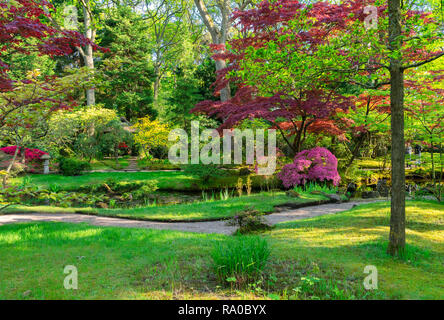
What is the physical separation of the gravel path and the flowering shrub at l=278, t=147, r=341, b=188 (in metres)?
2.06

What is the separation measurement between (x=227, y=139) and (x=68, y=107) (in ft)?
24.4

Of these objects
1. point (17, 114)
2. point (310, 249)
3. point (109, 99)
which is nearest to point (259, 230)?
point (310, 249)

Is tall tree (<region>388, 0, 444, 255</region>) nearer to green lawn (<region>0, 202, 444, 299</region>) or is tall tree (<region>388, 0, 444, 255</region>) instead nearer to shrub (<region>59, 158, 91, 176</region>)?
green lawn (<region>0, 202, 444, 299</region>)

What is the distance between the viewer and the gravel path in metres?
6.12

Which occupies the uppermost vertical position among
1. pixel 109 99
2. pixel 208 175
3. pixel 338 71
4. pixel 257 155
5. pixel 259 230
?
pixel 109 99

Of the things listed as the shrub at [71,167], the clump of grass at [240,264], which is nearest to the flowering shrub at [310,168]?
the clump of grass at [240,264]

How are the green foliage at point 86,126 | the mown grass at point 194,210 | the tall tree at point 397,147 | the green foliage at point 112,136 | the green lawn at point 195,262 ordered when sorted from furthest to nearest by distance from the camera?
the green foliage at point 112,136
the green foliage at point 86,126
the mown grass at point 194,210
the tall tree at point 397,147
the green lawn at point 195,262

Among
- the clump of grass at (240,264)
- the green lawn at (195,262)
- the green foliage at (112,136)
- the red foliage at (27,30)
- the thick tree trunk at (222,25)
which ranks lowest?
the green lawn at (195,262)

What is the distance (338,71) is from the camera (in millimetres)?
3920

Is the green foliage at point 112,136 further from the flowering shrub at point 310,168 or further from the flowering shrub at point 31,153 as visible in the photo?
the flowering shrub at point 310,168

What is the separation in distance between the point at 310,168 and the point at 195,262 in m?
7.74

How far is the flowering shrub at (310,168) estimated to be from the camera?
990 centimetres

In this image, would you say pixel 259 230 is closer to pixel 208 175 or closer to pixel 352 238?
pixel 352 238

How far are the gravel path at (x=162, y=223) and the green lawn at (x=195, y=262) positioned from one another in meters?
0.99
